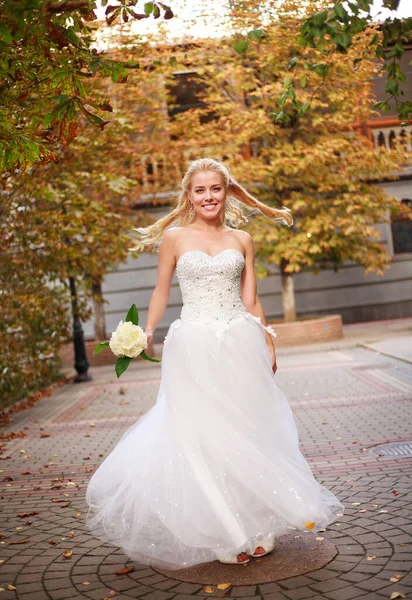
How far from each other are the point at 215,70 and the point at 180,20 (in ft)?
8.13

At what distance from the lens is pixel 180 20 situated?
1978 centimetres

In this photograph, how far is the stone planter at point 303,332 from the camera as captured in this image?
22.6 metres

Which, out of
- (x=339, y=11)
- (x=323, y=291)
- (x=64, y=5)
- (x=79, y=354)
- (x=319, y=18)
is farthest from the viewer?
(x=323, y=291)

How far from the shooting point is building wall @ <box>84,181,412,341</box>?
27.3 m

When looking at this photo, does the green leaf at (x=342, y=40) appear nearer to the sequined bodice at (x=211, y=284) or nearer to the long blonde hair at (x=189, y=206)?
the long blonde hair at (x=189, y=206)

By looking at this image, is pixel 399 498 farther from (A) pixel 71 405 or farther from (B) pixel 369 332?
(B) pixel 369 332

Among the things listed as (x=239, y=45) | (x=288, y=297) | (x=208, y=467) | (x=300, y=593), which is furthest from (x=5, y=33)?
(x=288, y=297)

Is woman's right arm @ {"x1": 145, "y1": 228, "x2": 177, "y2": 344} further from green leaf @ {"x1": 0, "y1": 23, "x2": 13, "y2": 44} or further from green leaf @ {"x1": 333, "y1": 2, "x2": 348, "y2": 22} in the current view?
green leaf @ {"x1": 333, "y1": 2, "x2": 348, "y2": 22}

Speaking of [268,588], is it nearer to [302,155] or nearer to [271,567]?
[271,567]

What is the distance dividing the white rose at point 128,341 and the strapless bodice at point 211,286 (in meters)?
0.38

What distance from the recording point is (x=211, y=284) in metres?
5.50

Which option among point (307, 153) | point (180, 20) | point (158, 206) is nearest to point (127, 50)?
point (180, 20)

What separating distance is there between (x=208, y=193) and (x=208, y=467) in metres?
1.87

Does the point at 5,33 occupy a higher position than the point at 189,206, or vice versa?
the point at 5,33
